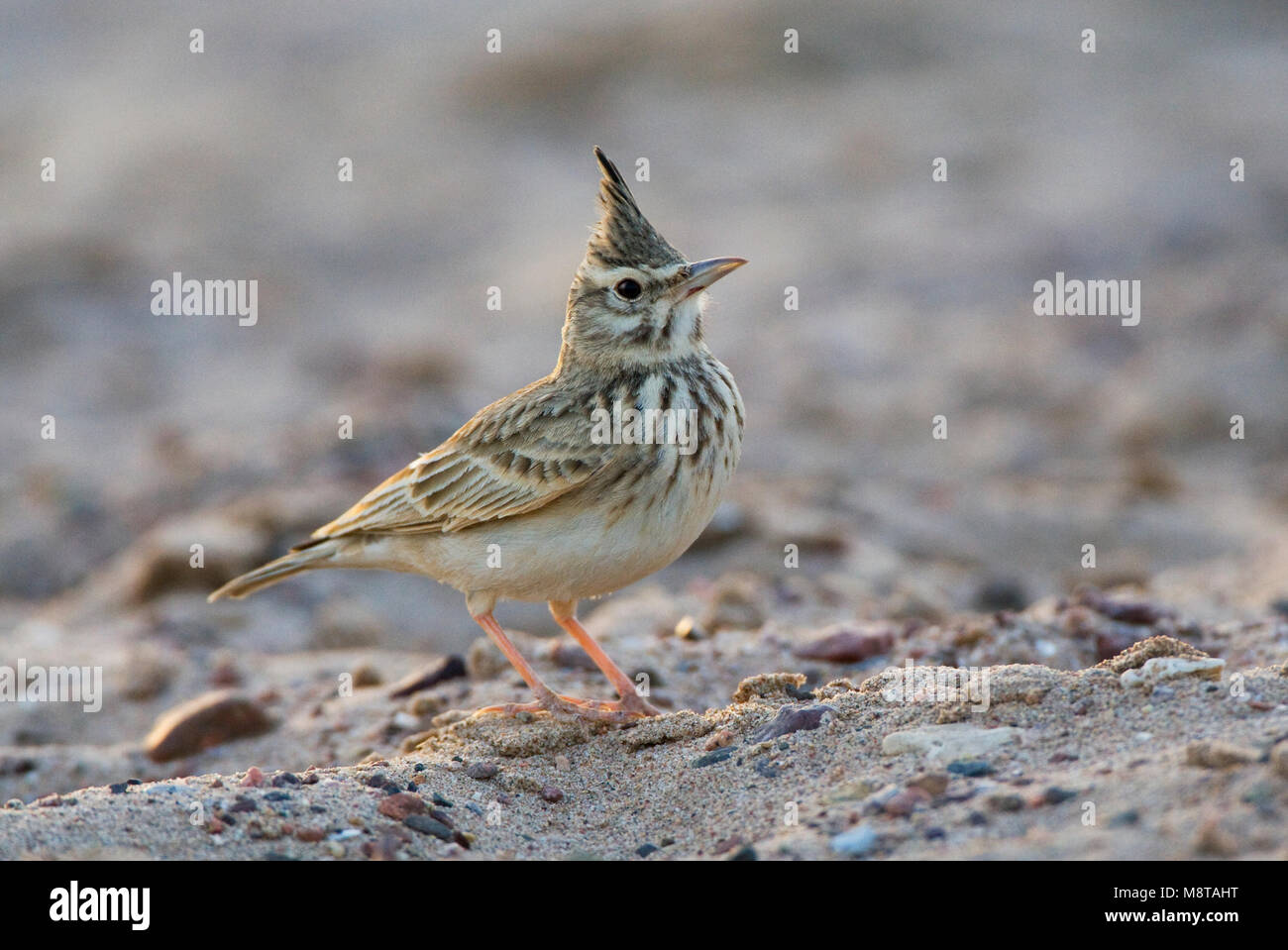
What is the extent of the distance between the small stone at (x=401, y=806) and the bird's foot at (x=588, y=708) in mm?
1185

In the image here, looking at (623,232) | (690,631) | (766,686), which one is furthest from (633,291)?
(690,631)

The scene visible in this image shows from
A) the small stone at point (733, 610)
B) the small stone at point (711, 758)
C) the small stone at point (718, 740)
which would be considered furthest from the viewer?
the small stone at point (733, 610)

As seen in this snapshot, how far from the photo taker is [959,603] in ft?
30.9

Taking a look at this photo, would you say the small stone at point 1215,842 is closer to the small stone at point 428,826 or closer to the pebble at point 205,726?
the small stone at point 428,826

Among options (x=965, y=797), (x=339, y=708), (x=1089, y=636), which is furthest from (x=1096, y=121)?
(x=965, y=797)

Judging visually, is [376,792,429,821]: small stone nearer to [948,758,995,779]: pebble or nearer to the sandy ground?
the sandy ground

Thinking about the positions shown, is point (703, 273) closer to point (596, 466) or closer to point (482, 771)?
point (596, 466)

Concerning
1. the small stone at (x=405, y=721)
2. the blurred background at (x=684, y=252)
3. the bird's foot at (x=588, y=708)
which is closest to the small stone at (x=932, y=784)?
the bird's foot at (x=588, y=708)

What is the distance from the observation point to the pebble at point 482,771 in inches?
221

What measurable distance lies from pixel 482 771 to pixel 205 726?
2105 mm

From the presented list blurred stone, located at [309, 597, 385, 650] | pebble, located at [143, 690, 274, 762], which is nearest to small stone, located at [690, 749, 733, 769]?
pebble, located at [143, 690, 274, 762]

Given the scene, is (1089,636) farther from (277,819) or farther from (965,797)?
(277,819)

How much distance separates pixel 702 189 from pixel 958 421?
6.89 meters

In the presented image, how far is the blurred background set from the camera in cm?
1031
